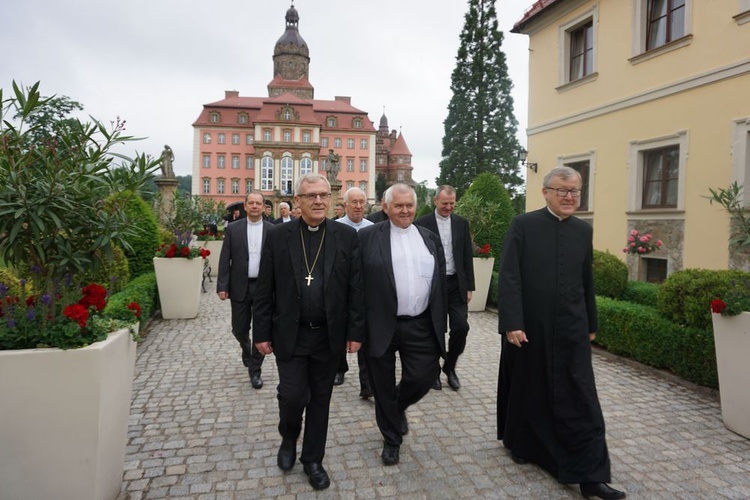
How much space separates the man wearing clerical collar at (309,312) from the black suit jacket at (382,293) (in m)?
0.14

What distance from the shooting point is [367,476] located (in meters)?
3.47

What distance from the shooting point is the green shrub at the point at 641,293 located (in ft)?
25.6

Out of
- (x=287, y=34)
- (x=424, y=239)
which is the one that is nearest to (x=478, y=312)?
(x=424, y=239)

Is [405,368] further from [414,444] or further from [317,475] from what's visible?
[317,475]

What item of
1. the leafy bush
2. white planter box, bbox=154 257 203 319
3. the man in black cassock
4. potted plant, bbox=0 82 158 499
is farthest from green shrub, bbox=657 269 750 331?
white planter box, bbox=154 257 203 319

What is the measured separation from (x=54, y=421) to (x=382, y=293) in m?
2.10

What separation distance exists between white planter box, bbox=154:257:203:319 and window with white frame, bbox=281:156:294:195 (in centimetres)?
5832

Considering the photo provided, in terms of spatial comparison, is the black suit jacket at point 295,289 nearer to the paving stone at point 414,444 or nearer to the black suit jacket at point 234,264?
the paving stone at point 414,444

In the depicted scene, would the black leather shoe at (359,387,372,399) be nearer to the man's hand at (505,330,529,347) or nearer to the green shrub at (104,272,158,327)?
the man's hand at (505,330,529,347)

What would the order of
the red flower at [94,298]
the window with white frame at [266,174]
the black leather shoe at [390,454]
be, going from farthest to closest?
the window with white frame at [266,174] → the black leather shoe at [390,454] → the red flower at [94,298]

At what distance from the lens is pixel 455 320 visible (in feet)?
15.7

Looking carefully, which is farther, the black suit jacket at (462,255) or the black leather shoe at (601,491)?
the black suit jacket at (462,255)

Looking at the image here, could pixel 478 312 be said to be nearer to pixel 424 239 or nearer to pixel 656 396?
pixel 656 396

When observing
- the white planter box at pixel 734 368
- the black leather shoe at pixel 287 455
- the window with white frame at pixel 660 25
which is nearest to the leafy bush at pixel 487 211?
the window with white frame at pixel 660 25
